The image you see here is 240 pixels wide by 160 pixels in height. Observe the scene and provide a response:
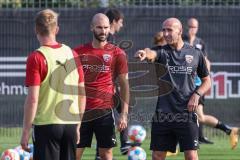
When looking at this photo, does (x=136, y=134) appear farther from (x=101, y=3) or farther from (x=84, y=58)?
(x=84, y=58)

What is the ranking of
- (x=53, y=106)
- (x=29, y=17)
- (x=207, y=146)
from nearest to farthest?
(x=53, y=106), (x=207, y=146), (x=29, y=17)

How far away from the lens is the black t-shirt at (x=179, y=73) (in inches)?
418

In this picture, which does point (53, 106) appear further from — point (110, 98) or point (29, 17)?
point (29, 17)

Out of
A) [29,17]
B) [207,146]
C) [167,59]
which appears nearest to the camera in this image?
[167,59]

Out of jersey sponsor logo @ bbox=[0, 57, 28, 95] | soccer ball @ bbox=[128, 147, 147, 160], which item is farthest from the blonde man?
jersey sponsor logo @ bbox=[0, 57, 28, 95]

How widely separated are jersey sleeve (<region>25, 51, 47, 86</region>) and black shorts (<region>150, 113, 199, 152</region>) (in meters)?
2.72

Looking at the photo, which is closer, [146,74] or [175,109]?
[175,109]

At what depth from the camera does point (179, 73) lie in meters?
10.6

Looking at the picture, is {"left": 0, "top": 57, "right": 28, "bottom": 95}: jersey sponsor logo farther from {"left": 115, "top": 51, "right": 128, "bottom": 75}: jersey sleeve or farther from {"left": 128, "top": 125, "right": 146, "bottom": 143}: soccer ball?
{"left": 115, "top": 51, "right": 128, "bottom": 75}: jersey sleeve

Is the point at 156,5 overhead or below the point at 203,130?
overhead

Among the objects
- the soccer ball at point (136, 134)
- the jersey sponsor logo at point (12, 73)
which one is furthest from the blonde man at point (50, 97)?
the jersey sponsor logo at point (12, 73)

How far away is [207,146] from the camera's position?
1622 centimetres

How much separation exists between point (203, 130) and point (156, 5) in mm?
2869

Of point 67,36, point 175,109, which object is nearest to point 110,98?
point 175,109
